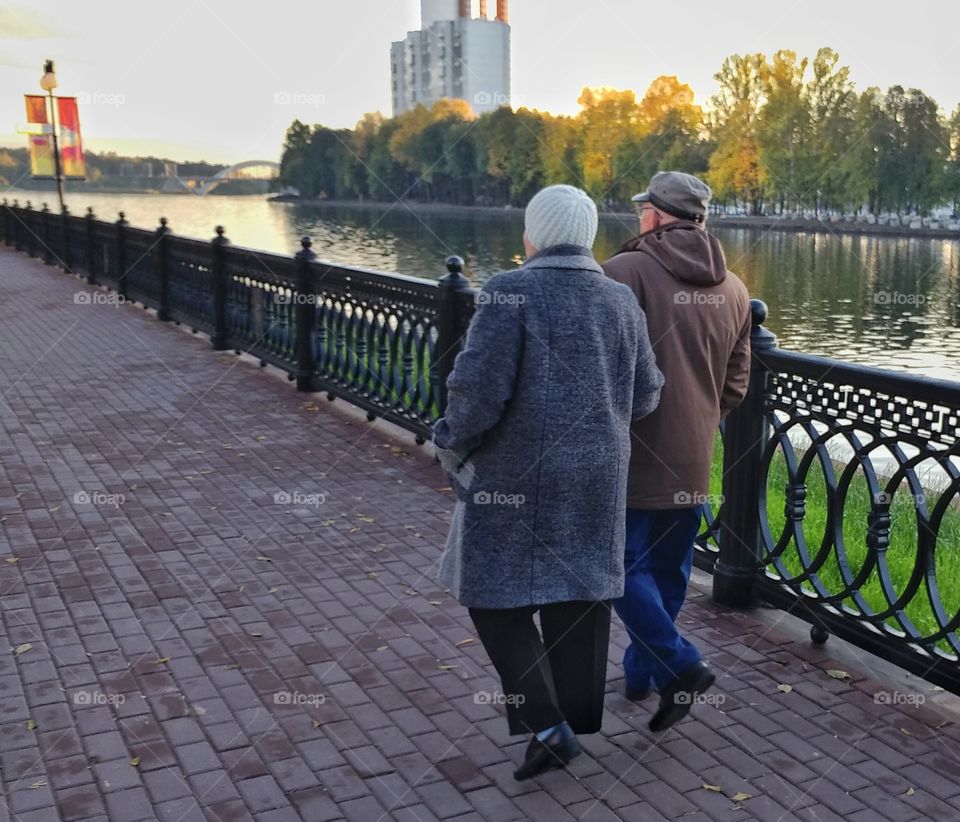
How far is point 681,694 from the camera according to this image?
349 centimetres

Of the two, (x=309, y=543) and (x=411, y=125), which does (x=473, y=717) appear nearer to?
(x=309, y=543)

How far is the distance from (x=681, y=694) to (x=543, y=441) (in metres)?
1.10

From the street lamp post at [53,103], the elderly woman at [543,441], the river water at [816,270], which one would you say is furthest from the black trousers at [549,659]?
the street lamp post at [53,103]

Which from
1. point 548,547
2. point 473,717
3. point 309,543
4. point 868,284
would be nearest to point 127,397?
point 309,543

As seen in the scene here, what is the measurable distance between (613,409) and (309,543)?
9.45 feet

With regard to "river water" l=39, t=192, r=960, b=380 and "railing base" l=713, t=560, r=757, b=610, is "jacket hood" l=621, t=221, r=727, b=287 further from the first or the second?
"river water" l=39, t=192, r=960, b=380

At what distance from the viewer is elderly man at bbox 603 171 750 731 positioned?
3371 millimetres

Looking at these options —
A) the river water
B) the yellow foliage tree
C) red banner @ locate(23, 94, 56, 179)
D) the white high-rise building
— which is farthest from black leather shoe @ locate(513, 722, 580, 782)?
the white high-rise building

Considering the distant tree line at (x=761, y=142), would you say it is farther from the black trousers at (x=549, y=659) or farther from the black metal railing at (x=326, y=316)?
the black trousers at (x=549, y=659)

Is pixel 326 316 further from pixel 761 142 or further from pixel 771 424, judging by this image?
pixel 761 142

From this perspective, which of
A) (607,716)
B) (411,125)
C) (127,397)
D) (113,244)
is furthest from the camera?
(411,125)

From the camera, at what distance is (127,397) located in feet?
30.9

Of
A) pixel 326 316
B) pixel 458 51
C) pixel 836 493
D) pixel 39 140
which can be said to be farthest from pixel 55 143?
pixel 458 51

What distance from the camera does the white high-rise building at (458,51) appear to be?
158 m
